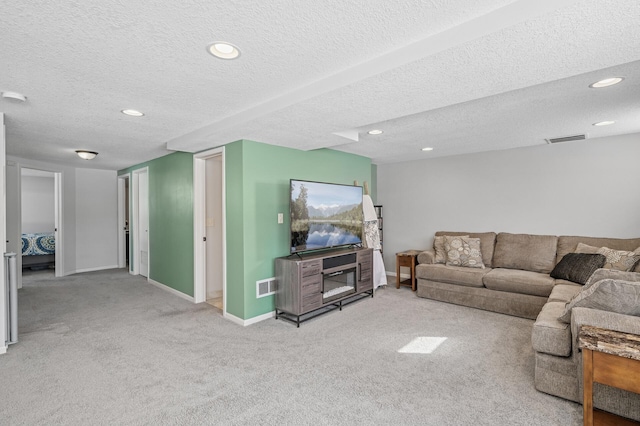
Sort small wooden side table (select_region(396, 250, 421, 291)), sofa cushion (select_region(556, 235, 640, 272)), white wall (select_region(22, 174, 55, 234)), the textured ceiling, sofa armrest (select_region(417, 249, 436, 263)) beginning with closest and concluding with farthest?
the textured ceiling
sofa cushion (select_region(556, 235, 640, 272))
sofa armrest (select_region(417, 249, 436, 263))
small wooden side table (select_region(396, 250, 421, 291))
white wall (select_region(22, 174, 55, 234))

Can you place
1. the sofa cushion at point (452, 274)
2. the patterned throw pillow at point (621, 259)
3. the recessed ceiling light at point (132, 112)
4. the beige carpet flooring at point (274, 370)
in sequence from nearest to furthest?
the beige carpet flooring at point (274, 370), the recessed ceiling light at point (132, 112), the patterned throw pillow at point (621, 259), the sofa cushion at point (452, 274)

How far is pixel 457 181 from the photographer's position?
5.29 meters

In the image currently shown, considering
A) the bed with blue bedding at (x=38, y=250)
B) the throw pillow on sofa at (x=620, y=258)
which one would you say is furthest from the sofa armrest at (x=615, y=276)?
the bed with blue bedding at (x=38, y=250)

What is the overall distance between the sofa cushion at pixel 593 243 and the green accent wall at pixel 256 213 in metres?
3.62

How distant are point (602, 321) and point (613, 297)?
0.21m

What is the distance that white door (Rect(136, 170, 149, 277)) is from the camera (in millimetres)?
5777

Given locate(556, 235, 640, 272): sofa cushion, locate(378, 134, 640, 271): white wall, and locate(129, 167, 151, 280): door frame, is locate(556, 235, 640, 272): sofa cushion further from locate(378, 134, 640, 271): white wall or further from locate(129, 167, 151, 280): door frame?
locate(129, 167, 151, 280): door frame

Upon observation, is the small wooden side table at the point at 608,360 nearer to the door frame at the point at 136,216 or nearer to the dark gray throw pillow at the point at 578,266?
the dark gray throw pillow at the point at 578,266

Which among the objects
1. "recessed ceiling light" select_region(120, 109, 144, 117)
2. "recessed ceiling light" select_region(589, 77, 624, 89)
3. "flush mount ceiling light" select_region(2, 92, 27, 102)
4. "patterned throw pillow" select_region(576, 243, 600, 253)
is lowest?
"patterned throw pillow" select_region(576, 243, 600, 253)

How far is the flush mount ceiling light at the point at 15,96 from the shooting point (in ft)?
7.79

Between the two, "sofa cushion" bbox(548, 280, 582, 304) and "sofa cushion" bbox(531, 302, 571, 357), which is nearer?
"sofa cushion" bbox(531, 302, 571, 357)

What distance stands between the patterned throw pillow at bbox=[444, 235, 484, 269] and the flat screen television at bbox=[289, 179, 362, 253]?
1.38 meters

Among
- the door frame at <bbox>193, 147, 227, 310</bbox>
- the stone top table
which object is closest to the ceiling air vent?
the stone top table

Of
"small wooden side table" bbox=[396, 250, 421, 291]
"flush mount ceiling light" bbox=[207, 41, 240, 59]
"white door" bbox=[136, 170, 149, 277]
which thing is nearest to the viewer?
"flush mount ceiling light" bbox=[207, 41, 240, 59]
